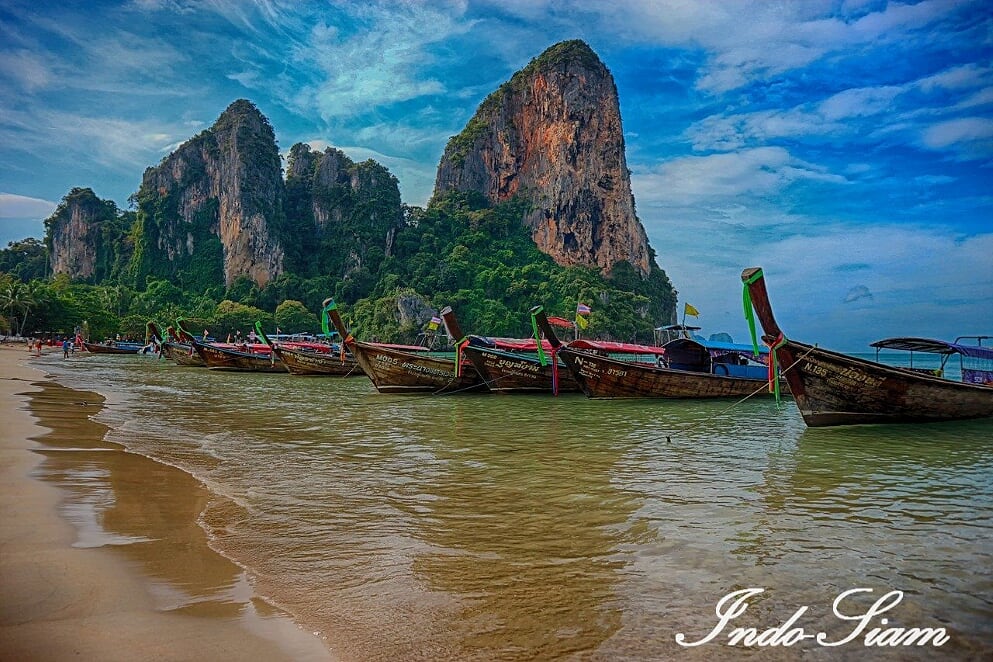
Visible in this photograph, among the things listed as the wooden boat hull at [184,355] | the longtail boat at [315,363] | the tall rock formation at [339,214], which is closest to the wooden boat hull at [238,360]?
the longtail boat at [315,363]

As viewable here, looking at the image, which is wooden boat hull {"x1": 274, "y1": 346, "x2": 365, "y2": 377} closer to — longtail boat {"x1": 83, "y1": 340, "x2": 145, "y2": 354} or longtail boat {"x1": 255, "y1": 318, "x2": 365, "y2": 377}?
longtail boat {"x1": 255, "y1": 318, "x2": 365, "y2": 377}

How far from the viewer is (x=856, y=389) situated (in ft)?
37.2

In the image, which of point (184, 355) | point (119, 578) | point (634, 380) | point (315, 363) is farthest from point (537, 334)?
point (184, 355)

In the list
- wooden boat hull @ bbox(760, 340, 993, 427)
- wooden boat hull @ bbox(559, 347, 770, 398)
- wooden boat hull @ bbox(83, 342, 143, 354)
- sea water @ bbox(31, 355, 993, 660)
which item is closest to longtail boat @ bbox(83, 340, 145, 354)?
wooden boat hull @ bbox(83, 342, 143, 354)

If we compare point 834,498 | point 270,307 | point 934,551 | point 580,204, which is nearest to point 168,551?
point 934,551

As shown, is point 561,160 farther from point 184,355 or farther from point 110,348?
point 184,355

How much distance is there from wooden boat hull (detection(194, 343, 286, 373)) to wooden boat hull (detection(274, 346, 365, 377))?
3.08 meters

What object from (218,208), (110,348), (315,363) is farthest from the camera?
(218,208)

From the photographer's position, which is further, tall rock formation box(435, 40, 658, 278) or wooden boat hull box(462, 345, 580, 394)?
tall rock formation box(435, 40, 658, 278)

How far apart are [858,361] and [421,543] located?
960cm

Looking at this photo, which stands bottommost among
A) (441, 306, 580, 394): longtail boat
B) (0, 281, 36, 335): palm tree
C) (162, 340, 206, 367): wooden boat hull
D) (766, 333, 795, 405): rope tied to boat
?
(162, 340, 206, 367): wooden boat hull

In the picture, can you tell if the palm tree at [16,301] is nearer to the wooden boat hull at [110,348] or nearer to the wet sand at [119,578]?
the wooden boat hull at [110,348]

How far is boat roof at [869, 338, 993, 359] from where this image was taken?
16.1 metres

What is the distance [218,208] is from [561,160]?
52690 mm
